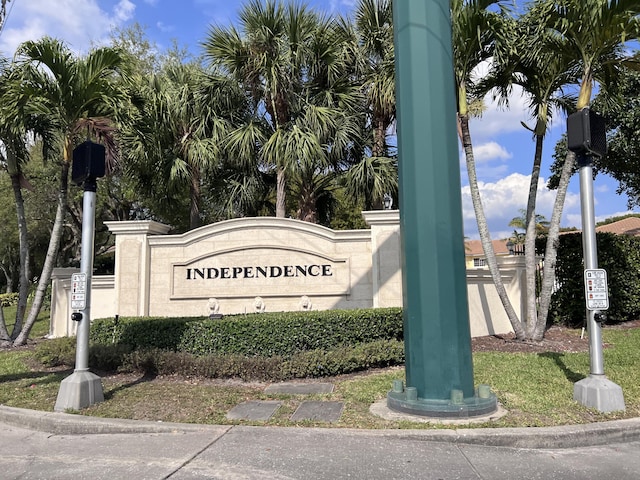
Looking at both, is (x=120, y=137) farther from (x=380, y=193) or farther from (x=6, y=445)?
(x=6, y=445)

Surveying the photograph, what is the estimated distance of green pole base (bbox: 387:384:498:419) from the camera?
17.3ft

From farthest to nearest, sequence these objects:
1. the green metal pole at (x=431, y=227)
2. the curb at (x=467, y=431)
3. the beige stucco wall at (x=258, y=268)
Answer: the beige stucco wall at (x=258, y=268), the green metal pole at (x=431, y=227), the curb at (x=467, y=431)

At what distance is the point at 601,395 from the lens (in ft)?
18.3

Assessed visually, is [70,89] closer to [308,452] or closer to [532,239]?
[308,452]

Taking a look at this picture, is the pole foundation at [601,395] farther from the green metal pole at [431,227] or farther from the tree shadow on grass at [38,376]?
the tree shadow on grass at [38,376]

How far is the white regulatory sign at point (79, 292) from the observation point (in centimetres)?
634

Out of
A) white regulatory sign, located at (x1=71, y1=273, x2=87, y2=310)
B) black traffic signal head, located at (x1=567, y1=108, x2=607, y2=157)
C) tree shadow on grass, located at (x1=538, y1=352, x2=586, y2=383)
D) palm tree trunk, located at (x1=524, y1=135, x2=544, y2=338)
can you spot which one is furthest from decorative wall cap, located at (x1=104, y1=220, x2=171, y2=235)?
black traffic signal head, located at (x1=567, y1=108, x2=607, y2=157)

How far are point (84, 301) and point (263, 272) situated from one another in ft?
16.5

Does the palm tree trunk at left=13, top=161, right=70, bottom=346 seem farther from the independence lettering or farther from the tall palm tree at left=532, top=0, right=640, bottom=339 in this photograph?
the tall palm tree at left=532, top=0, right=640, bottom=339

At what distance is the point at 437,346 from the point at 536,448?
131cm

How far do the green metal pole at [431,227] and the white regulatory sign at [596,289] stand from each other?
4.63ft

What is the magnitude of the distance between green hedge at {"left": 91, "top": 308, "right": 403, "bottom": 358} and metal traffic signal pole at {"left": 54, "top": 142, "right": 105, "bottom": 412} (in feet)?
7.12

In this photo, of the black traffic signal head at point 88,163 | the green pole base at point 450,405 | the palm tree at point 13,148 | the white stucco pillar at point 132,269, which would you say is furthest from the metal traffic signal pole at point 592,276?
the palm tree at point 13,148

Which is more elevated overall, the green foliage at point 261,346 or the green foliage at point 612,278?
the green foliage at point 612,278
